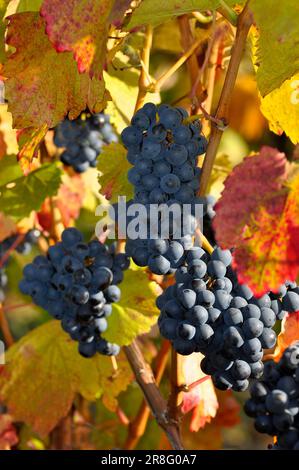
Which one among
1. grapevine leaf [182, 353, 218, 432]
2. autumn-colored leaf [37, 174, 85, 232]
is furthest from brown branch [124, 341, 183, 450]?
autumn-colored leaf [37, 174, 85, 232]

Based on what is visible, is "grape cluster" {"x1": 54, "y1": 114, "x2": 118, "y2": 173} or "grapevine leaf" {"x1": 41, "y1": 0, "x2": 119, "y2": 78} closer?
"grapevine leaf" {"x1": 41, "y1": 0, "x2": 119, "y2": 78}

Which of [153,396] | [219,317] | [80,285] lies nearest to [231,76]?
[219,317]

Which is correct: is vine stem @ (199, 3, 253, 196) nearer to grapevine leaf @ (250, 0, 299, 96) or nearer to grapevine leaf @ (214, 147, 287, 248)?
grapevine leaf @ (250, 0, 299, 96)

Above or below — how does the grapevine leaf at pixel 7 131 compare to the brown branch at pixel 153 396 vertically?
above

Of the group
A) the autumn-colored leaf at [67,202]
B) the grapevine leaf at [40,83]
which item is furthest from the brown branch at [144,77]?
the autumn-colored leaf at [67,202]

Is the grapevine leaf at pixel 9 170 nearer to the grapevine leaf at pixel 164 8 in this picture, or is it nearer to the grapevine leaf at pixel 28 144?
the grapevine leaf at pixel 28 144
